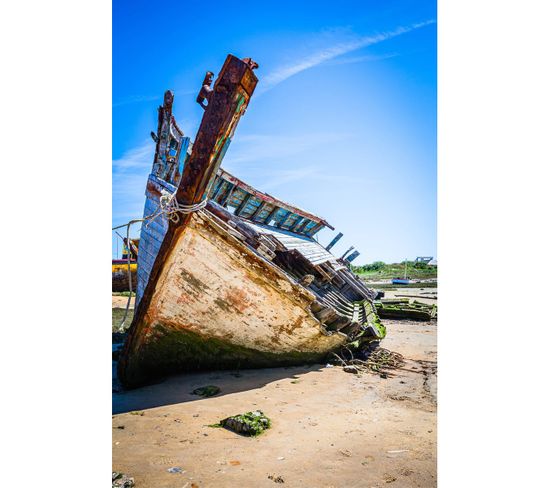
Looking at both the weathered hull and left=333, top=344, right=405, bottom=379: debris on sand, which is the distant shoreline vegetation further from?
the weathered hull

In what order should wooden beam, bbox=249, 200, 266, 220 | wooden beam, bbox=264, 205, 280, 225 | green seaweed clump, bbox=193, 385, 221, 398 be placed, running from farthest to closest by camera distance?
wooden beam, bbox=264, 205, 280, 225, wooden beam, bbox=249, 200, 266, 220, green seaweed clump, bbox=193, 385, 221, 398

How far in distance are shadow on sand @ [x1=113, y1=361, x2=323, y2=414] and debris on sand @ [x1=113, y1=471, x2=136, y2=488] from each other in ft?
3.76

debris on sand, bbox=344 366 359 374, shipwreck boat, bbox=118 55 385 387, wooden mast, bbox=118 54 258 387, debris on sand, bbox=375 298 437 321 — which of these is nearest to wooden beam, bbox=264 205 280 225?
debris on sand, bbox=375 298 437 321

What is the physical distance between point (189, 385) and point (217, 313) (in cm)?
84

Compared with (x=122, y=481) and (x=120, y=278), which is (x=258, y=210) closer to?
(x=122, y=481)

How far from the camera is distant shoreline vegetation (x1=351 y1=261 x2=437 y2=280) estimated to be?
23359 millimetres

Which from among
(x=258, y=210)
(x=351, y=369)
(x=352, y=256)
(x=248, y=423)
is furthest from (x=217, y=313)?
(x=352, y=256)

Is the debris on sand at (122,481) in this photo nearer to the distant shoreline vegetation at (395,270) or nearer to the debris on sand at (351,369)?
the debris on sand at (351,369)

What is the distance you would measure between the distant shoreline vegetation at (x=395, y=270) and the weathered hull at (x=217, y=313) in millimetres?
14935

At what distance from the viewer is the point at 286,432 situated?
110 inches

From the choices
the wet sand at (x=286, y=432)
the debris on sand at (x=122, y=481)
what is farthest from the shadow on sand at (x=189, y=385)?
the debris on sand at (x=122, y=481)
